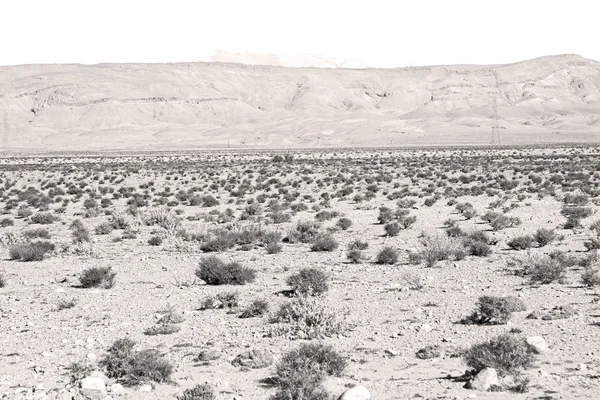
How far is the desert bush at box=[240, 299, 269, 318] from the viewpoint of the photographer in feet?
42.8

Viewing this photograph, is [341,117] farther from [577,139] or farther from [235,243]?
[235,243]

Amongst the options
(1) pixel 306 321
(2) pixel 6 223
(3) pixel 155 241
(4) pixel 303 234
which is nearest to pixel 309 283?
(1) pixel 306 321

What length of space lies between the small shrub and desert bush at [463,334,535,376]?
29.8ft

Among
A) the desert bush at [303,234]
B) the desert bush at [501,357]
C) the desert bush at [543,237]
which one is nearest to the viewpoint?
the desert bush at [501,357]

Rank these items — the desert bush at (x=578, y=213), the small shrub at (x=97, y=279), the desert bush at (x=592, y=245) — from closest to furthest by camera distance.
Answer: the small shrub at (x=97, y=279)
the desert bush at (x=592, y=245)
the desert bush at (x=578, y=213)

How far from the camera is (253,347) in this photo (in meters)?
11.1

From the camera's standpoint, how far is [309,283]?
14.6m

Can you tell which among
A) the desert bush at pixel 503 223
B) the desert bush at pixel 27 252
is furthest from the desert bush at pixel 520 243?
the desert bush at pixel 27 252

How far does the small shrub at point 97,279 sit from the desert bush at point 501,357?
29.8 ft

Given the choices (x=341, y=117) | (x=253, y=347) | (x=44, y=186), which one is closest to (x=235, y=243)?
(x=253, y=347)

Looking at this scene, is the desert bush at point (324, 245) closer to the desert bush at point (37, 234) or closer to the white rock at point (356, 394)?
the desert bush at point (37, 234)

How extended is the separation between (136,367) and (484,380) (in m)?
4.36

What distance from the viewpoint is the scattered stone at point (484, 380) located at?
8.96m

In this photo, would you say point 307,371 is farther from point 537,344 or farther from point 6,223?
point 6,223
